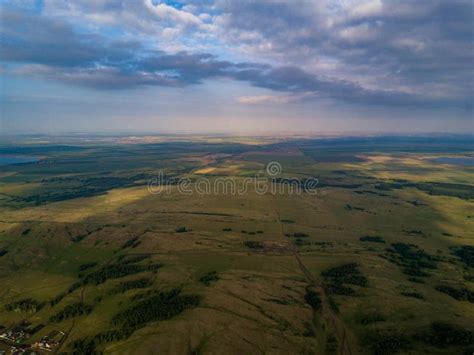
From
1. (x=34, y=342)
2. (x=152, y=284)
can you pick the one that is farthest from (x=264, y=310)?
(x=34, y=342)

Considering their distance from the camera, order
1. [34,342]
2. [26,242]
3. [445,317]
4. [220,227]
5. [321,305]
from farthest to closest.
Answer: [220,227] < [26,242] < [321,305] < [445,317] < [34,342]

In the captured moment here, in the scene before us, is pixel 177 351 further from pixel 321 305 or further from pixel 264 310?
pixel 321 305

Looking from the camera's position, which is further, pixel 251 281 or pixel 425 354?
pixel 251 281

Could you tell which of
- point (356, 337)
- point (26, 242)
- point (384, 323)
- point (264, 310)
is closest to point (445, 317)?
point (384, 323)

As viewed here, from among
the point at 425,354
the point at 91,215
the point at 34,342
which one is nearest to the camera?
the point at 425,354

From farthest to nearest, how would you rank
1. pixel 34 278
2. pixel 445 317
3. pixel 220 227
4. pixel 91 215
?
pixel 91 215
pixel 220 227
pixel 34 278
pixel 445 317

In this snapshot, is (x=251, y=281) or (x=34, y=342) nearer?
(x=34, y=342)

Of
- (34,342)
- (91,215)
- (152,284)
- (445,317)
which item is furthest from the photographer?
(91,215)

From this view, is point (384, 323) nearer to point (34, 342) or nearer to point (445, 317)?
point (445, 317)
